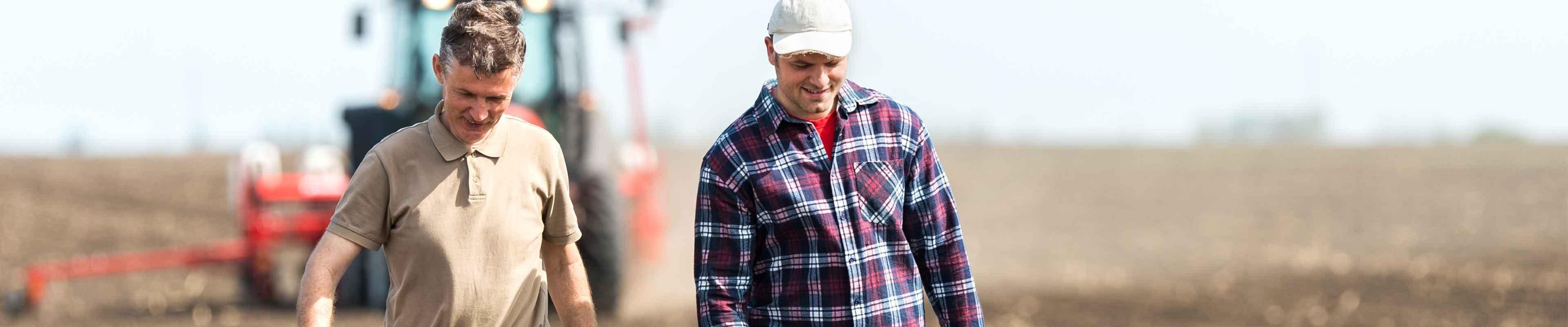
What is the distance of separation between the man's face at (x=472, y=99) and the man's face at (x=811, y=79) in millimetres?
496

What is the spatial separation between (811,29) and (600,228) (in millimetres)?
5927

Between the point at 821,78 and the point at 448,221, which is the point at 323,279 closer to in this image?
the point at 448,221

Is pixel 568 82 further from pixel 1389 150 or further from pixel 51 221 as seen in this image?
pixel 1389 150

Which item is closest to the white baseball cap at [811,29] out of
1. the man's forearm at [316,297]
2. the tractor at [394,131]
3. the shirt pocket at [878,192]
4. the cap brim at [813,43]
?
the cap brim at [813,43]

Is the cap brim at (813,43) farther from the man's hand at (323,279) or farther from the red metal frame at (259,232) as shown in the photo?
the red metal frame at (259,232)

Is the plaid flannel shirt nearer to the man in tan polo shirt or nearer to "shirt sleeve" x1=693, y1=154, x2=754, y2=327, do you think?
"shirt sleeve" x1=693, y1=154, x2=754, y2=327

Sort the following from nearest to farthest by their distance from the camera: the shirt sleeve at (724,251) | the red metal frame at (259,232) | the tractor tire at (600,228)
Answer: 1. the shirt sleeve at (724,251)
2. the tractor tire at (600,228)
3. the red metal frame at (259,232)

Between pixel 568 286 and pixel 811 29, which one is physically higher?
pixel 811 29

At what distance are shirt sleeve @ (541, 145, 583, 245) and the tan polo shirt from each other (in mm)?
46

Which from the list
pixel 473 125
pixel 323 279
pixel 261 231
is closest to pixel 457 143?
pixel 473 125

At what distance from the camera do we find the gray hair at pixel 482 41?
2.22 metres

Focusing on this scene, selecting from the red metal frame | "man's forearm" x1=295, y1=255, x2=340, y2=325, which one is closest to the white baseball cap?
"man's forearm" x1=295, y1=255, x2=340, y2=325

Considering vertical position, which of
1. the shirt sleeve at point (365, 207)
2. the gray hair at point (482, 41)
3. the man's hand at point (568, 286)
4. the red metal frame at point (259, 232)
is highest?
the gray hair at point (482, 41)

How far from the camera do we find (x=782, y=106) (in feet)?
8.61
